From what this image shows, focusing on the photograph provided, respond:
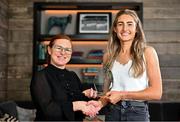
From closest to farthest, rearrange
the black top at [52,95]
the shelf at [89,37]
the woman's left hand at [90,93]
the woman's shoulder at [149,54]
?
the black top at [52,95], the woman's shoulder at [149,54], the woman's left hand at [90,93], the shelf at [89,37]

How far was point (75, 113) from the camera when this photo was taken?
1.76m

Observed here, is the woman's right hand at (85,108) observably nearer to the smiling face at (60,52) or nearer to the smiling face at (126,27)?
the smiling face at (60,52)

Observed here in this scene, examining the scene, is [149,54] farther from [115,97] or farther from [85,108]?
[85,108]

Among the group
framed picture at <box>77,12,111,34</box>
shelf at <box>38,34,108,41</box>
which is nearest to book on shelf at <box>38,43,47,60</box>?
shelf at <box>38,34,108,41</box>

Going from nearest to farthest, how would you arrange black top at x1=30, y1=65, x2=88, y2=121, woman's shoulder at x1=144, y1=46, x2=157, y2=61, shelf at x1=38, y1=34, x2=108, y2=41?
black top at x1=30, y1=65, x2=88, y2=121 → woman's shoulder at x1=144, y1=46, x2=157, y2=61 → shelf at x1=38, y1=34, x2=108, y2=41

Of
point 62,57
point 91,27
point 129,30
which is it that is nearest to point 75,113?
point 62,57

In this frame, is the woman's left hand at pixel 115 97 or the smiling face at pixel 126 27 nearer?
the woman's left hand at pixel 115 97

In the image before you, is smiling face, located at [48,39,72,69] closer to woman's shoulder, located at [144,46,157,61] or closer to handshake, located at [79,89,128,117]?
handshake, located at [79,89,128,117]

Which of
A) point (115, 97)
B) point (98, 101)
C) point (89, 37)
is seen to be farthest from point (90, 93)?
point (89, 37)

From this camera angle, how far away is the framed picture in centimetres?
490

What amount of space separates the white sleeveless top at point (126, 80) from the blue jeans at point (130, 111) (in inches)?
3.1

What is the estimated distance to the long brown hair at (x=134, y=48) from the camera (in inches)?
66.6

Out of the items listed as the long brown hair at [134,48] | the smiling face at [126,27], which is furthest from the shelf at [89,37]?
the smiling face at [126,27]

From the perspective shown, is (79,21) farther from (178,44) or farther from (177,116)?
(177,116)
